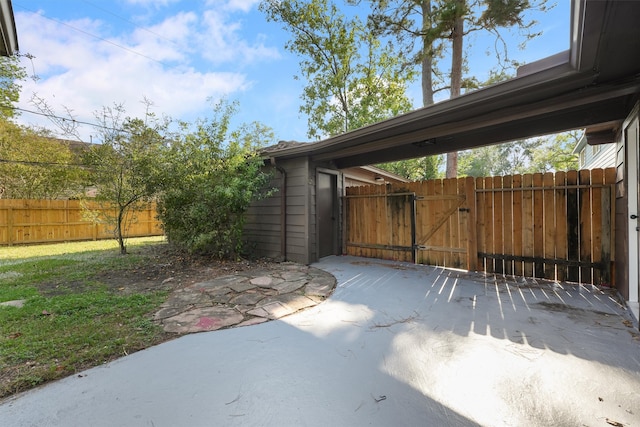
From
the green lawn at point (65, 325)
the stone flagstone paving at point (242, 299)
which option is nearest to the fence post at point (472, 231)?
the stone flagstone paving at point (242, 299)

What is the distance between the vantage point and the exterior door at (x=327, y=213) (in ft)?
18.0

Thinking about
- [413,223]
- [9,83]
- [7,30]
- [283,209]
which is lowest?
[413,223]

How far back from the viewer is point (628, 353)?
1.91 metres

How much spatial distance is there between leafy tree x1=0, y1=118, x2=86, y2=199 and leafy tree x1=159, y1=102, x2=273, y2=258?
264 inches

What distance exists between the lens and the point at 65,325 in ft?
7.90

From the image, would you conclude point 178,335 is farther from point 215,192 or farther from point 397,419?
point 215,192

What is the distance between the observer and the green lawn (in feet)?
5.89

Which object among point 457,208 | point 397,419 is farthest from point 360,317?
point 457,208

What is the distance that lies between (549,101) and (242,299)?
4.01 metres

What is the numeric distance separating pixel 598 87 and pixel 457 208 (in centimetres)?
240

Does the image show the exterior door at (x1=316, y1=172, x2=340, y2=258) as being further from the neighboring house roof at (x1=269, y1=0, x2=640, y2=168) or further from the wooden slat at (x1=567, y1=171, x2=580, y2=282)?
the wooden slat at (x1=567, y1=171, x2=580, y2=282)

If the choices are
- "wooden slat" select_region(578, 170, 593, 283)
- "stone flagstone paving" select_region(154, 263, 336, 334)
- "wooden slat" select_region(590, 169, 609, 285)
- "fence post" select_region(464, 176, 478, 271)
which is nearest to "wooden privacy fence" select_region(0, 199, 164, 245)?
"stone flagstone paving" select_region(154, 263, 336, 334)

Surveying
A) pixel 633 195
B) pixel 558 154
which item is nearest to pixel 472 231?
pixel 633 195

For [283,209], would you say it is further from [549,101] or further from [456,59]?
[456,59]
